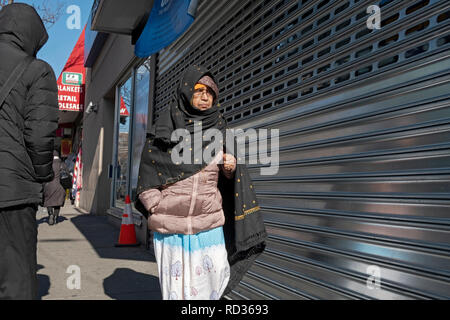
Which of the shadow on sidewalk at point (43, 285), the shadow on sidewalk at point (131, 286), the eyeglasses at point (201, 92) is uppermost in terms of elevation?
the eyeglasses at point (201, 92)

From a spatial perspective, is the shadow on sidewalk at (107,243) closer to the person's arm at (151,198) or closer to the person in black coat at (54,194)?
the person in black coat at (54,194)

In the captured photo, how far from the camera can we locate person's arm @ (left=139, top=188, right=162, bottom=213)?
2385 millimetres

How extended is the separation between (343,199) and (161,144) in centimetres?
136

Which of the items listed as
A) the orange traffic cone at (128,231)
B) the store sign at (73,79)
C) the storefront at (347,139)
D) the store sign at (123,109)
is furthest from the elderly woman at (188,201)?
the store sign at (73,79)

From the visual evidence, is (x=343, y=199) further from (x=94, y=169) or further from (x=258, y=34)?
(x=94, y=169)

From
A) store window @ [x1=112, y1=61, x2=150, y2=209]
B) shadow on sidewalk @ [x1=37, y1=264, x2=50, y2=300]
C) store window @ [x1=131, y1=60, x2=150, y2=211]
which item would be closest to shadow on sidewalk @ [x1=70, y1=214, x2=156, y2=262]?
store window @ [x1=112, y1=61, x2=150, y2=209]

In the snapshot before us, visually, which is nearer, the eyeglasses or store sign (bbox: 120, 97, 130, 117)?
the eyeglasses

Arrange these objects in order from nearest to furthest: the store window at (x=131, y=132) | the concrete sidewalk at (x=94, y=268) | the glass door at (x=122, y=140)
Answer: the concrete sidewalk at (x=94, y=268)
the store window at (x=131, y=132)
the glass door at (x=122, y=140)

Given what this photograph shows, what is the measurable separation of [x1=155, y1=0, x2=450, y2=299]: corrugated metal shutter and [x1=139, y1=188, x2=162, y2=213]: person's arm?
1315 mm

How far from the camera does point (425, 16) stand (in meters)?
2.20

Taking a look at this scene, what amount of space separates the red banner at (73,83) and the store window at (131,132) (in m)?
8.53

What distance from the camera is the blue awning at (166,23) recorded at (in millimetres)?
4445

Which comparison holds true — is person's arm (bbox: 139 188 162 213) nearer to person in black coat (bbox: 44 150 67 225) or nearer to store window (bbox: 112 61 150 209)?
store window (bbox: 112 61 150 209)
